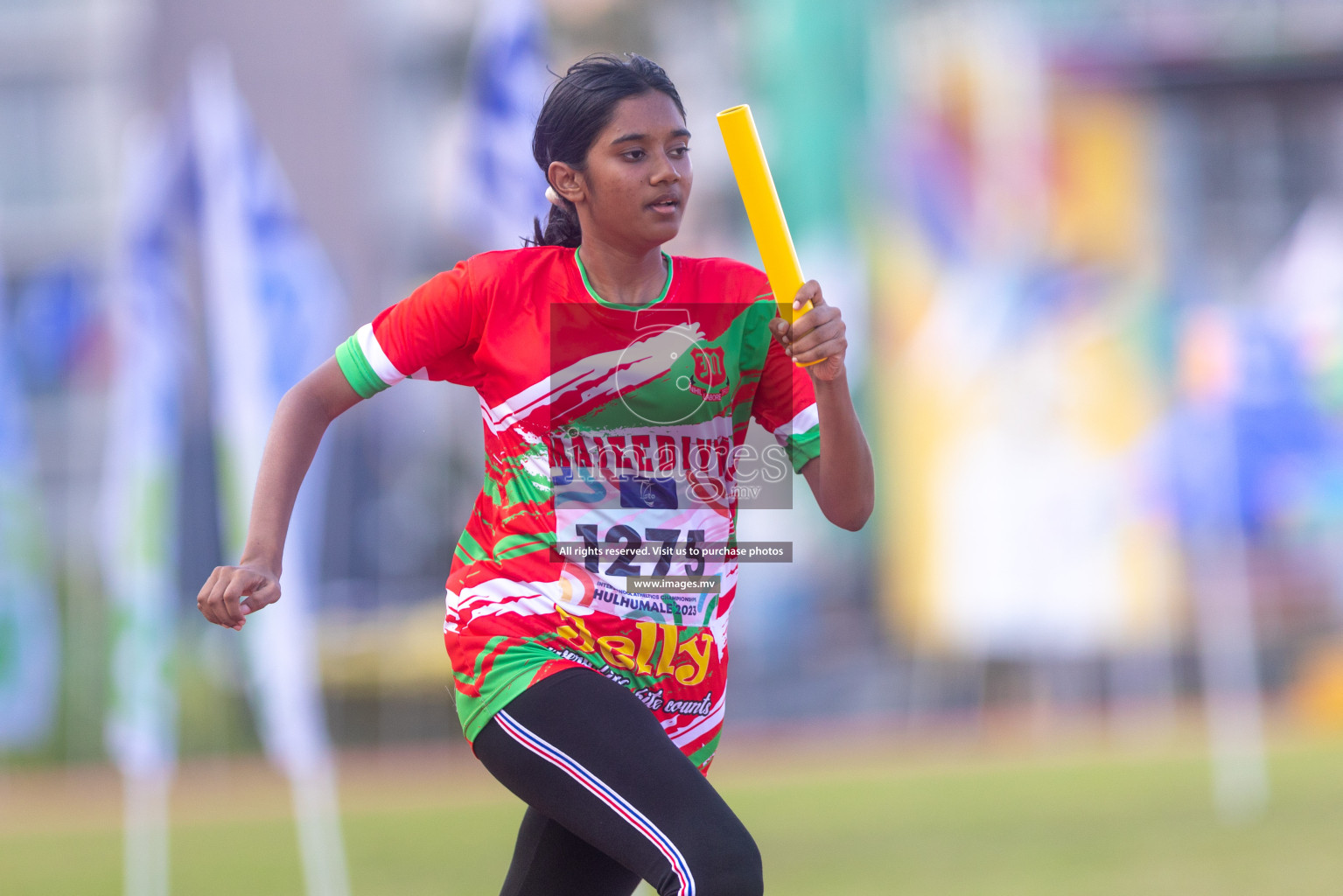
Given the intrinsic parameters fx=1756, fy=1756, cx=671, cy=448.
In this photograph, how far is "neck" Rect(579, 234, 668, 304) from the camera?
11.7 ft

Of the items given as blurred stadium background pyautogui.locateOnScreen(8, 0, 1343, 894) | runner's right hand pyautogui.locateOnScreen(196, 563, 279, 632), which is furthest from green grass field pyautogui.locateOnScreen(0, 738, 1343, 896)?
runner's right hand pyautogui.locateOnScreen(196, 563, 279, 632)

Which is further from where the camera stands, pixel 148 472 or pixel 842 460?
pixel 148 472

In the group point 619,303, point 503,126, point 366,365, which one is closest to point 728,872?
point 619,303

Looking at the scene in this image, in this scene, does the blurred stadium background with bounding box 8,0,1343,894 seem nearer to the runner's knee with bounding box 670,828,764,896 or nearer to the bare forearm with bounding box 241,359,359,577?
the bare forearm with bounding box 241,359,359,577

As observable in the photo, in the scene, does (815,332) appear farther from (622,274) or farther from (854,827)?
(854,827)

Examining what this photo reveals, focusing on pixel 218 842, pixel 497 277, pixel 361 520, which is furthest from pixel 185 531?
pixel 497 277

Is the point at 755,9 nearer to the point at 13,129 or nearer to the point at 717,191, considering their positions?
the point at 717,191

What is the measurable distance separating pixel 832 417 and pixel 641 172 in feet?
2.03

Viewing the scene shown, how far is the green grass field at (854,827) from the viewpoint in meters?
8.79

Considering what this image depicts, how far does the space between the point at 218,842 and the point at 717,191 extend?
19795 millimetres

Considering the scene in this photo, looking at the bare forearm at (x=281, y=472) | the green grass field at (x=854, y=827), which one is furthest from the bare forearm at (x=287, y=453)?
the green grass field at (x=854, y=827)

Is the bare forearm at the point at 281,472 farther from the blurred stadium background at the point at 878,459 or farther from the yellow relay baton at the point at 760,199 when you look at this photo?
the blurred stadium background at the point at 878,459

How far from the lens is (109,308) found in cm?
2050

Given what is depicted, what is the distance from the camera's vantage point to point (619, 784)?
3.19 metres
